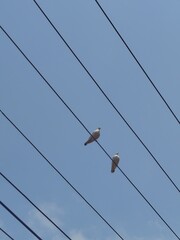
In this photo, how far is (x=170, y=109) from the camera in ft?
26.5

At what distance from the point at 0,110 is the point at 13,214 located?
138 cm

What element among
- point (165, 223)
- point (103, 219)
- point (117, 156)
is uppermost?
point (103, 219)

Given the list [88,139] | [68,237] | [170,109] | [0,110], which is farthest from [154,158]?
[88,139]

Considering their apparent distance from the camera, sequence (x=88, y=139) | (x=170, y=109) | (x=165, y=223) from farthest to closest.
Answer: (x=88, y=139)
(x=165, y=223)
(x=170, y=109)

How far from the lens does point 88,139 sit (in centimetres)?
2189

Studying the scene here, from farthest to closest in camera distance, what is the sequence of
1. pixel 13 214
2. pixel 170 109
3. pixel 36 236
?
1. pixel 170 109
2. pixel 36 236
3. pixel 13 214

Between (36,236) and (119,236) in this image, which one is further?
A: (119,236)

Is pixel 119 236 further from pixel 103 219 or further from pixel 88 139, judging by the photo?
pixel 88 139

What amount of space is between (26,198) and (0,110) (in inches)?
43.3

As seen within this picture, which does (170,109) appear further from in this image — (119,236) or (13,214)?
(13,214)

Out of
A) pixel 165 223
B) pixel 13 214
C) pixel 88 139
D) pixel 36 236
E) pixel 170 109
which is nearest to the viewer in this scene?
pixel 13 214

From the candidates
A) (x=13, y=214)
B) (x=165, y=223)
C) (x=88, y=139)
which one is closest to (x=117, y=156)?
(x=88, y=139)

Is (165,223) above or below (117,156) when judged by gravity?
above

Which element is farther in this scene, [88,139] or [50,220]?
[88,139]
